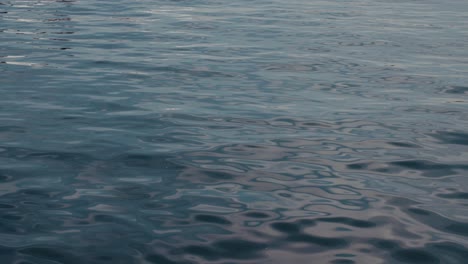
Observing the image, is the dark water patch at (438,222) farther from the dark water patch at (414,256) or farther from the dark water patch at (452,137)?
the dark water patch at (452,137)

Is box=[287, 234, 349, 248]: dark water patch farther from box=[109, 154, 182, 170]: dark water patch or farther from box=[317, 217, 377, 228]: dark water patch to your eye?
box=[109, 154, 182, 170]: dark water patch

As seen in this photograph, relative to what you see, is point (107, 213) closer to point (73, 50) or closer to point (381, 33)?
point (73, 50)

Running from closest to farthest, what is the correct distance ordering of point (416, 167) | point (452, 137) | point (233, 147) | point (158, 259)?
point (158, 259)
point (416, 167)
point (233, 147)
point (452, 137)

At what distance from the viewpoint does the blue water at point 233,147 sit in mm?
5680

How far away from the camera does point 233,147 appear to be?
818 cm

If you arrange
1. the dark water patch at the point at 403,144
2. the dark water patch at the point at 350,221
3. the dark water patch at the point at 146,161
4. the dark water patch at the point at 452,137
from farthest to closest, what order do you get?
the dark water patch at the point at 452,137, the dark water patch at the point at 403,144, the dark water patch at the point at 146,161, the dark water patch at the point at 350,221

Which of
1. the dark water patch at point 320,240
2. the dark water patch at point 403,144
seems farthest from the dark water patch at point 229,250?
the dark water patch at point 403,144

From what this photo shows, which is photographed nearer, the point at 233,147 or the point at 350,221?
the point at 350,221

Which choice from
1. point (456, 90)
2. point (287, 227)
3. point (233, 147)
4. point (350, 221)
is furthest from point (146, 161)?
point (456, 90)

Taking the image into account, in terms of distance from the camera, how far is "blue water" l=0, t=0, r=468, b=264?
5680 mm

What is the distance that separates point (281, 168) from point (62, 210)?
8.14 feet

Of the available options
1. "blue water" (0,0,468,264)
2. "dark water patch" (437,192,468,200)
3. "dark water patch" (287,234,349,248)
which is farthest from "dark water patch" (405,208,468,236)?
"dark water patch" (287,234,349,248)

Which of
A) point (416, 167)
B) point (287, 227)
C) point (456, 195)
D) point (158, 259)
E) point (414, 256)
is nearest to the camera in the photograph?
point (158, 259)

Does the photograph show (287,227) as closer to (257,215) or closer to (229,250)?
(257,215)
